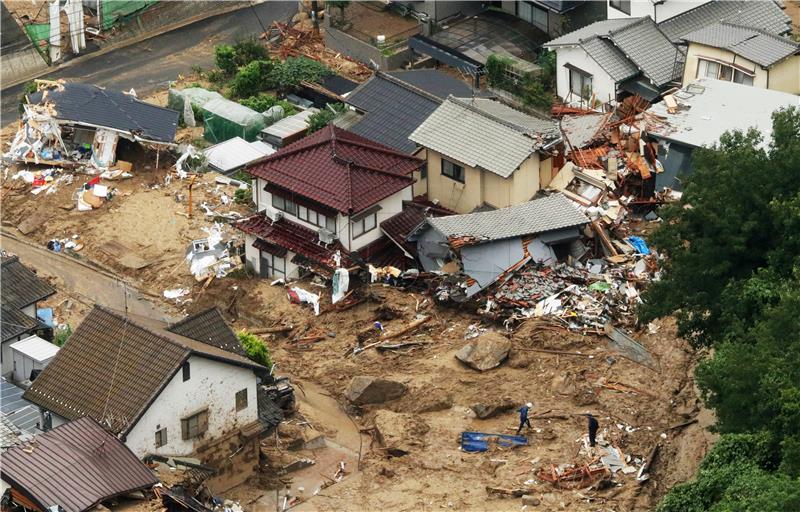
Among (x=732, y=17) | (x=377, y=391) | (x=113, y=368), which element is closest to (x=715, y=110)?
(x=732, y=17)

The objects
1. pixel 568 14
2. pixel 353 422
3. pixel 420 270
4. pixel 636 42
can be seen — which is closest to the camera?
pixel 353 422

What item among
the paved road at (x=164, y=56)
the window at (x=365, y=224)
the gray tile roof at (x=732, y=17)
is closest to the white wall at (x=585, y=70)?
the gray tile roof at (x=732, y=17)

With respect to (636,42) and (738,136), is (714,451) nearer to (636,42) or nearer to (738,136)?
(738,136)

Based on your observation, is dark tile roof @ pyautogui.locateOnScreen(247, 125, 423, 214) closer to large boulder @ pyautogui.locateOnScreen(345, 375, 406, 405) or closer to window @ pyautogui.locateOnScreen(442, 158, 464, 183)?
window @ pyautogui.locateOnScreen(442, 158, 464, 183)

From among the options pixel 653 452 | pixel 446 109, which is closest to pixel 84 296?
pixel 446 109

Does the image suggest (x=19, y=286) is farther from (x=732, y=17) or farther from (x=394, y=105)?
(x=732, y=17)

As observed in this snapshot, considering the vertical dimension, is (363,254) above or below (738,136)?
below

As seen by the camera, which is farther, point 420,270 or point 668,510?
point 420,270
